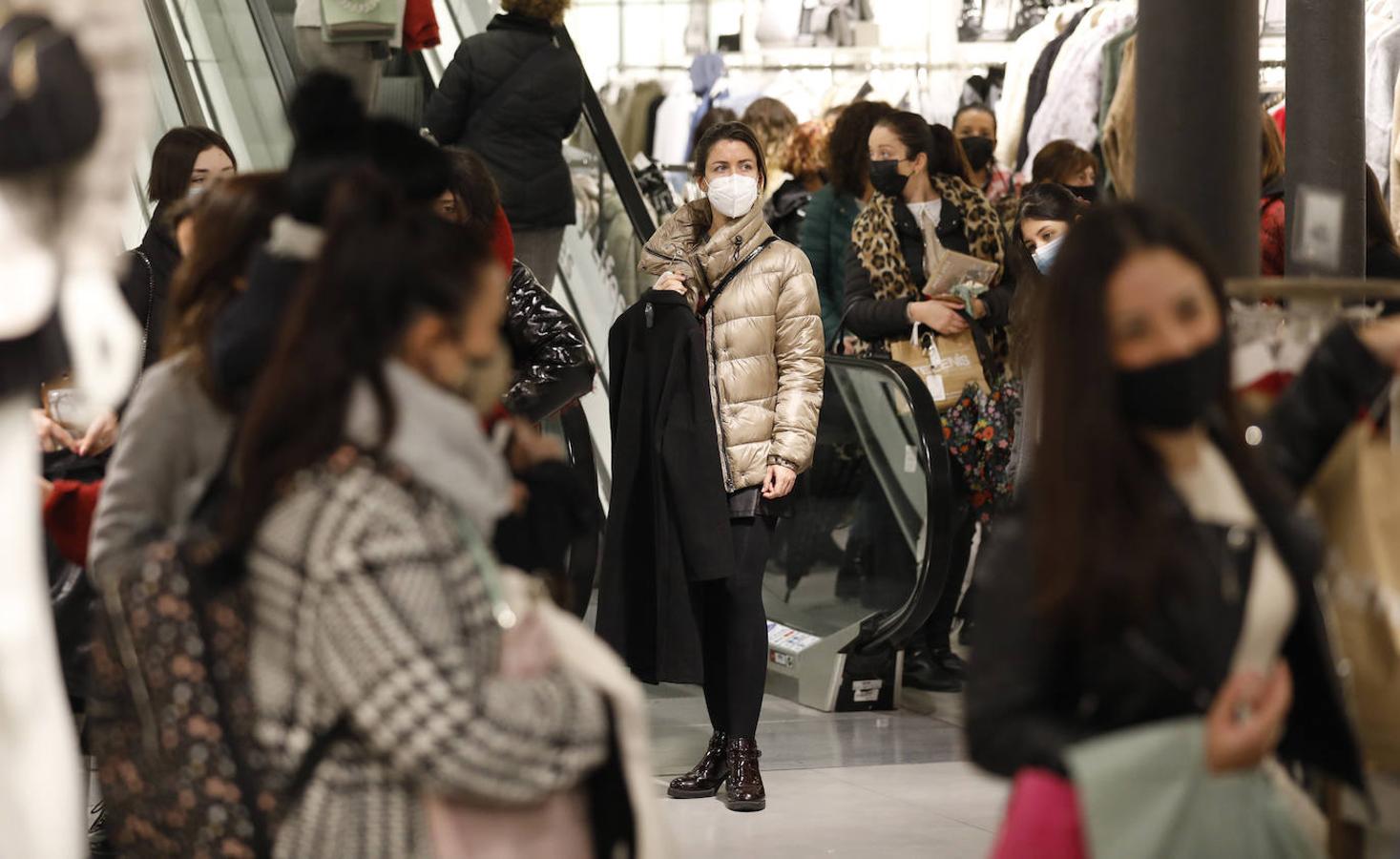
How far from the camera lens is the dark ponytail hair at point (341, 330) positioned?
2.31 meters

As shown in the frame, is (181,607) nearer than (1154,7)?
Yes

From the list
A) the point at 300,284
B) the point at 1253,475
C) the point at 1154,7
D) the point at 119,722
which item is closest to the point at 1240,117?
the point at 1154,7

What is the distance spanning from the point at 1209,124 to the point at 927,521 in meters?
3.20

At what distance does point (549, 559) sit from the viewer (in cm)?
307

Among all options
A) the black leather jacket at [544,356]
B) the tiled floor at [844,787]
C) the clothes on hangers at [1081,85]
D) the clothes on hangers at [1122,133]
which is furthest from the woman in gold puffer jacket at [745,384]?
Answer: the clothes on hangers at [1081,85]

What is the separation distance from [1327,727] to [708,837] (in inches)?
112

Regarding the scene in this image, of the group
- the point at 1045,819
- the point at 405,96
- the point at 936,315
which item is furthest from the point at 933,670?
the point at 1045,819

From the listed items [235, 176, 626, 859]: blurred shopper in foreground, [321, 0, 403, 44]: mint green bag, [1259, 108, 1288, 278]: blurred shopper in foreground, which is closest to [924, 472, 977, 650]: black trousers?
[1259, 108, 1288, 278]: blurred shopper in foreground

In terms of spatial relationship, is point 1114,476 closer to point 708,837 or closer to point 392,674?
point 392,674

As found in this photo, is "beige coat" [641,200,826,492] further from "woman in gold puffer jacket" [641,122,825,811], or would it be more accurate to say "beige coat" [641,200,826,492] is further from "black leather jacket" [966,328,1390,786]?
"black leather jacket" [966,328,1390,786]

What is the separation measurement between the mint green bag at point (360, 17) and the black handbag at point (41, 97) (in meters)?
5.00

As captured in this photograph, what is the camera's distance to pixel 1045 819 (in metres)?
2.33

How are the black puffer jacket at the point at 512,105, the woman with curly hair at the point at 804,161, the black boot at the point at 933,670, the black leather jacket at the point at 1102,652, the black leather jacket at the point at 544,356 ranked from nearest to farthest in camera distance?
the black leather jacket at the point at 1102,652 < the black leather jacket at the point at 544,356 < the black boot at the point at 933,670 < the black puffer jacket at the point at 512,105 < the woman with curly hair at the point at 804,161

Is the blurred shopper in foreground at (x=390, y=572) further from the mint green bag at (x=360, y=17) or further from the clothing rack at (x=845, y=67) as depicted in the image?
the clothing rack at (x=845, y=67)
